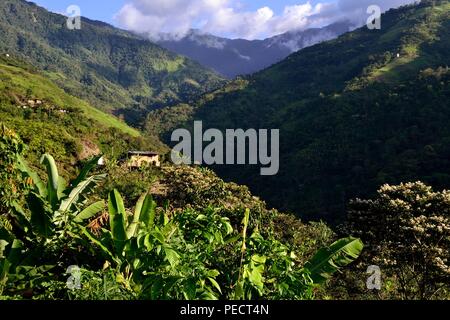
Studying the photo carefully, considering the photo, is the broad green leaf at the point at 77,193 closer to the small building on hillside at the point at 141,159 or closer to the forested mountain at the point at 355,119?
the small building on hillside at the point at 141,159

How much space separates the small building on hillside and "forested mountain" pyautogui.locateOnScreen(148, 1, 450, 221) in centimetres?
2095

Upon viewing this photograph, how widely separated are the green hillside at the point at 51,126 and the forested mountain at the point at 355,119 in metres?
27.7

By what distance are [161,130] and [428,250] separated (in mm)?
139797

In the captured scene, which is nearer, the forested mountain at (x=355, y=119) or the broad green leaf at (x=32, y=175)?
the broad green leaf at (x=32, y=175)

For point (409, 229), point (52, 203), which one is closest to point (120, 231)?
point (52, 203)

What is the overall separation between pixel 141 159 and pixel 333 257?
6300cm

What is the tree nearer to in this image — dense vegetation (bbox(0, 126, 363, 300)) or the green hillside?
dense vegetation (bbox(0, 126, 363, 300))

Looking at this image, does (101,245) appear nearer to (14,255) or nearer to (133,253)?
(133,253)

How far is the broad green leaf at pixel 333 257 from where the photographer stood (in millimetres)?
8047

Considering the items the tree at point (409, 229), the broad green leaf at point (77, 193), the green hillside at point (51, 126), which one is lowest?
the tree at point (409, 229)

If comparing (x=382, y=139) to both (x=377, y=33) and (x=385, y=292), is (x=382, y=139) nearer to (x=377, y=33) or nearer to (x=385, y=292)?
(x=385, y=292)

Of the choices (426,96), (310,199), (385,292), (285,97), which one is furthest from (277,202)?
(285,97)

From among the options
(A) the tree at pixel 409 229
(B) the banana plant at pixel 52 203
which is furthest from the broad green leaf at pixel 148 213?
(A) the tree at pixel 409 229

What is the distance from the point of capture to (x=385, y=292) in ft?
66.7
